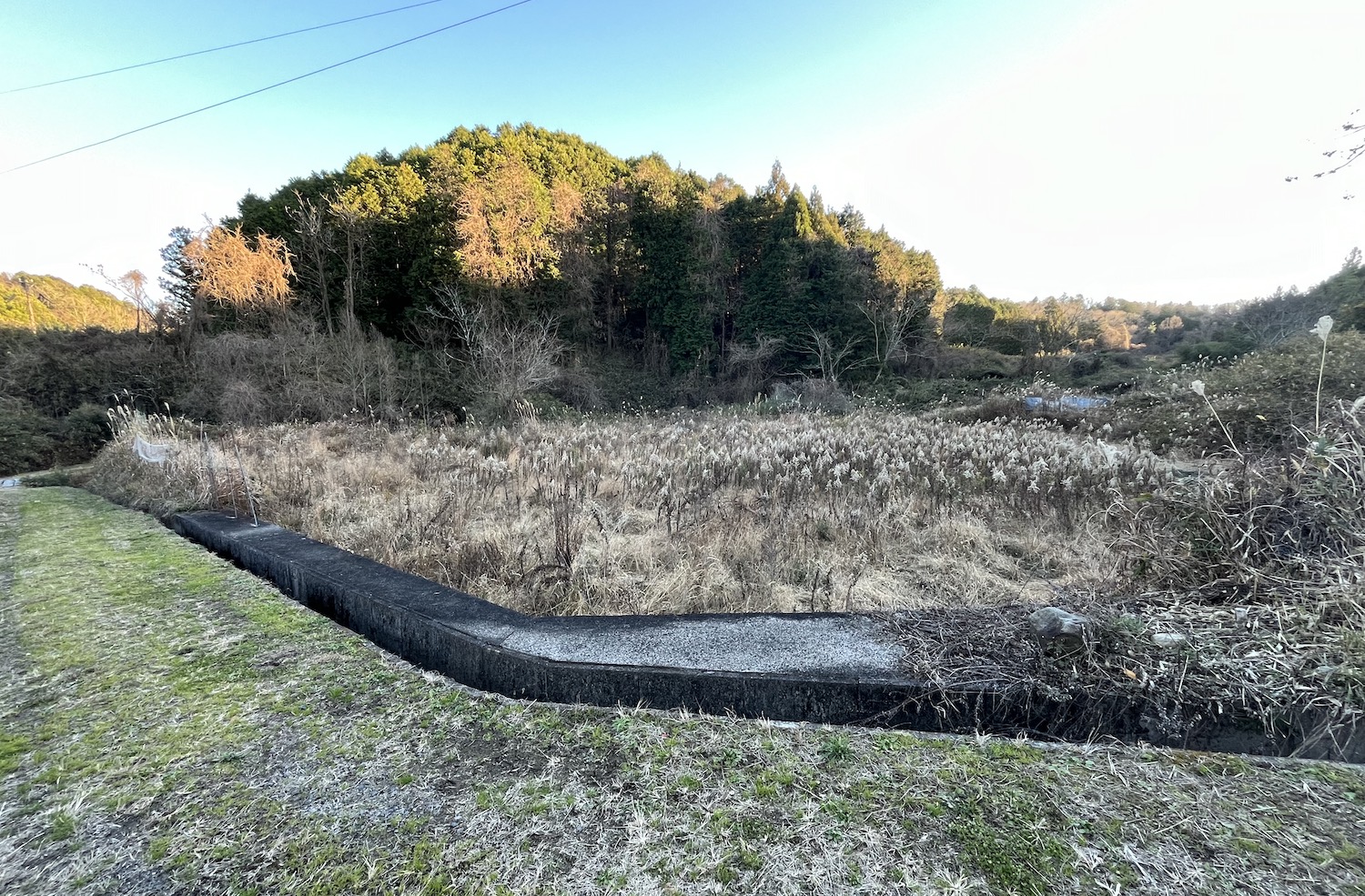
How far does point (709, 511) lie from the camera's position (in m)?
4.14

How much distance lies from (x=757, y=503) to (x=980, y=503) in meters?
1.98

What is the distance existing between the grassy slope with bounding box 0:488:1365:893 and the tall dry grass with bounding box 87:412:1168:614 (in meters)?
1.04

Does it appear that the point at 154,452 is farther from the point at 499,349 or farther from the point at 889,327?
the point at 889,327

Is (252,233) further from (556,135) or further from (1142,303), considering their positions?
(1142,303)

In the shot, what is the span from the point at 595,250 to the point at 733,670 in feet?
62.2

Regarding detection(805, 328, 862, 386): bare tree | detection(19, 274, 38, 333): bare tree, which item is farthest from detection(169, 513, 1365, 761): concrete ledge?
detection(19, 274, 38, 333): bare tree

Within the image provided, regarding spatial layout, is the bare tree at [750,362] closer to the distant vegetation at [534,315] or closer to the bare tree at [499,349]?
the distant vegetation at [534,315]

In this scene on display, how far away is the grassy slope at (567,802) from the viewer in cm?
97

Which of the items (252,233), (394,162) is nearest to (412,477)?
(252,233)

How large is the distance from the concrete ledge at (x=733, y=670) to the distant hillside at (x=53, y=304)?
25341mm

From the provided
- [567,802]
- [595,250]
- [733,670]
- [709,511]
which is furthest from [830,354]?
[567,802]

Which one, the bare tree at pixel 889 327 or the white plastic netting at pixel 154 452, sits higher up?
the bare tree at pixel 889 327

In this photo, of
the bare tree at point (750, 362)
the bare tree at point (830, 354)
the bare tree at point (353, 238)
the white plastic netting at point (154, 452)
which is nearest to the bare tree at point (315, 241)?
the bare tree at point (353, 238)

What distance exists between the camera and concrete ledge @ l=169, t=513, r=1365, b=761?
4.53 ft
